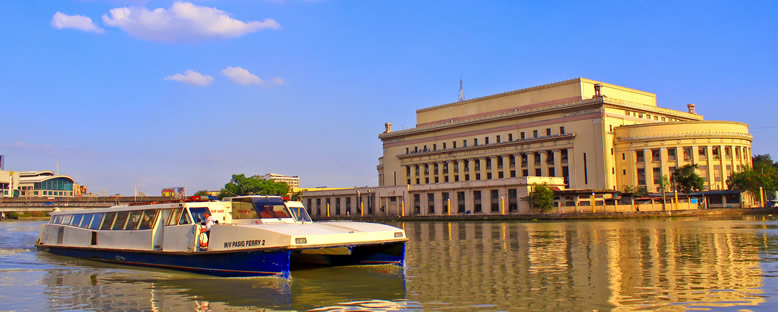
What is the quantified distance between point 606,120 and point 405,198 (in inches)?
1331

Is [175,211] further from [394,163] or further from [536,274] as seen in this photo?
[394,163]

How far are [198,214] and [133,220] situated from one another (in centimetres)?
410

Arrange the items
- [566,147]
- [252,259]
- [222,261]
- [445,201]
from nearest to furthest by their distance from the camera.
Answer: [252,259]
[222,261]
[445,201]
[566,147]

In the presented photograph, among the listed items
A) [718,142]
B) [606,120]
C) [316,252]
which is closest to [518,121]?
[606,120]

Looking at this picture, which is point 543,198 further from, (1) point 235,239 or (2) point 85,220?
(1) point 235,239

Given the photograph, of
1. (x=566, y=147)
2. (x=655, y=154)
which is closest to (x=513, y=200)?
(x=566, y=147)

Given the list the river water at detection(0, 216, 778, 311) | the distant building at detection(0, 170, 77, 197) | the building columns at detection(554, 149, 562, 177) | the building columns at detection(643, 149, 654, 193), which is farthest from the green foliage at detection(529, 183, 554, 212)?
the distant building at detection(0, 170, 77, 197)

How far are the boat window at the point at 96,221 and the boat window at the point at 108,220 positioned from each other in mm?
414

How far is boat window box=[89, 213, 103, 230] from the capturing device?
2459 cm

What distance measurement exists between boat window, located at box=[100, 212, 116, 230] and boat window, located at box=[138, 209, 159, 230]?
→ 8.40 feet

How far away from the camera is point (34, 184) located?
577 ft

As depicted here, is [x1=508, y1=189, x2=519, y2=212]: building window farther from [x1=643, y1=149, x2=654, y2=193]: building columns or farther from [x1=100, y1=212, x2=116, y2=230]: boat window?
[x1=100, y1=212, x2=116, y2=230]: boat window

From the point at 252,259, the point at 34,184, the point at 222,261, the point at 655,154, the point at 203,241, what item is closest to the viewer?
the point at 252,259

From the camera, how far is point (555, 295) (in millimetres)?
13641
